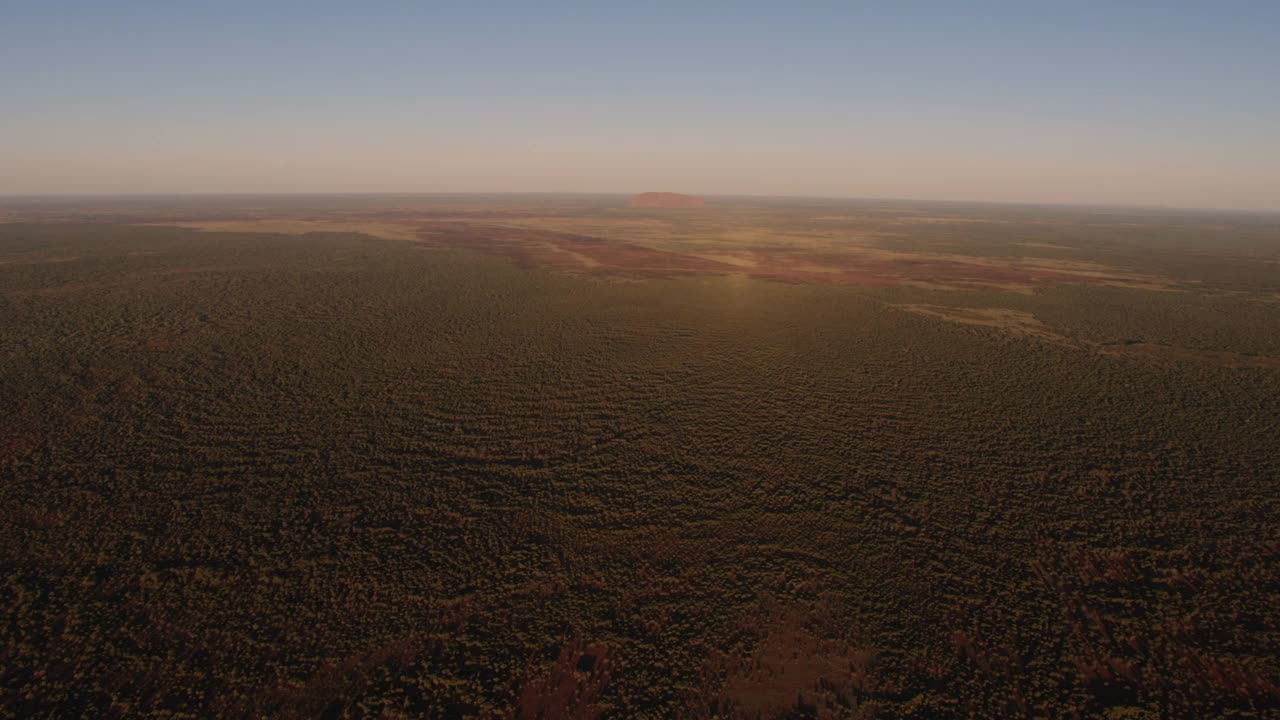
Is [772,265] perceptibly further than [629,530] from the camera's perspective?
Yes

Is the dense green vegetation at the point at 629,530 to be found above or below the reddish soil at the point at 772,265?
below

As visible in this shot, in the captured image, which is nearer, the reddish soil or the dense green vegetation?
the dense green vegetation

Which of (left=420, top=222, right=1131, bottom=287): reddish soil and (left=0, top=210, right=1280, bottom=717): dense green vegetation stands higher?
(left=420, top=222, right=1131, bottom=287): reddish soil

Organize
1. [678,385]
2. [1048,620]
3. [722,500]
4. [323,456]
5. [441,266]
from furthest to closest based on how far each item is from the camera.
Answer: [441,266], [678,385], [323,456], [722,500], [1048,620]

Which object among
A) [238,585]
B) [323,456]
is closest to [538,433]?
[323,456]

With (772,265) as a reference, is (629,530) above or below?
below

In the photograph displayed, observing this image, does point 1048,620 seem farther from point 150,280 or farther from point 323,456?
point 150,280

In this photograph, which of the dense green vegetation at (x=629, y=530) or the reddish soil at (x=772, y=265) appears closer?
the dense green vegetation at (x=629, y=530)

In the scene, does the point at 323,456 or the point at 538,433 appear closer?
the point at 323,456
